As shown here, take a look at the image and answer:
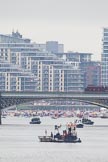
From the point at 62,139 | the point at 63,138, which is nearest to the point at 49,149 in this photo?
the point at 62,139

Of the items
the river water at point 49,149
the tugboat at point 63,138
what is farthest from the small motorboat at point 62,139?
the river water at point 49,149

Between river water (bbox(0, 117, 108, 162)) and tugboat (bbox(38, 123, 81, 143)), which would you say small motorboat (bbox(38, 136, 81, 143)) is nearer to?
tugboat (bbox(38, 123, 81, 143))

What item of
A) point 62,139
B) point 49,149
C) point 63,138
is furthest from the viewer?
point 63,138

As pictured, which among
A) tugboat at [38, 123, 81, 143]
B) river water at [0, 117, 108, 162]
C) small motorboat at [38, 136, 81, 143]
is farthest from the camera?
tugboat at [38, 123, 81, 143]

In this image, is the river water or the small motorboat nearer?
the river water

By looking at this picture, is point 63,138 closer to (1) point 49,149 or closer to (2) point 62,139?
(2) point 62,139

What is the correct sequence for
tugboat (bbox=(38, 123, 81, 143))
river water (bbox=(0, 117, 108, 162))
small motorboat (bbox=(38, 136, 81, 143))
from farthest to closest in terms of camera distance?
tugboat (bbox=(38, 123, 81, 143)) → small motorboat (bbox=(38, 136, 81, 143)) → river water (bbox=(0, 117, 108, 162))

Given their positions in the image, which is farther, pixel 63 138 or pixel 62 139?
pixel 63 138

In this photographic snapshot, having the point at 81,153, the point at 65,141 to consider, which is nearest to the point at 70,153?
the point at 81,153

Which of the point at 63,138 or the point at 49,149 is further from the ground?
the point at 63,138

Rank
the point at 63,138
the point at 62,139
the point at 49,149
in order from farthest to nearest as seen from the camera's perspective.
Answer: the point at 63,138
the point at 62,139
the point at 49,149

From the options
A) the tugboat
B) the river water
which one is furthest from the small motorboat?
the river water

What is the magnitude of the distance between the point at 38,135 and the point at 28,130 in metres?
19.0

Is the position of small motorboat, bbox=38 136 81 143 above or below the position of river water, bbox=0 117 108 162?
above
